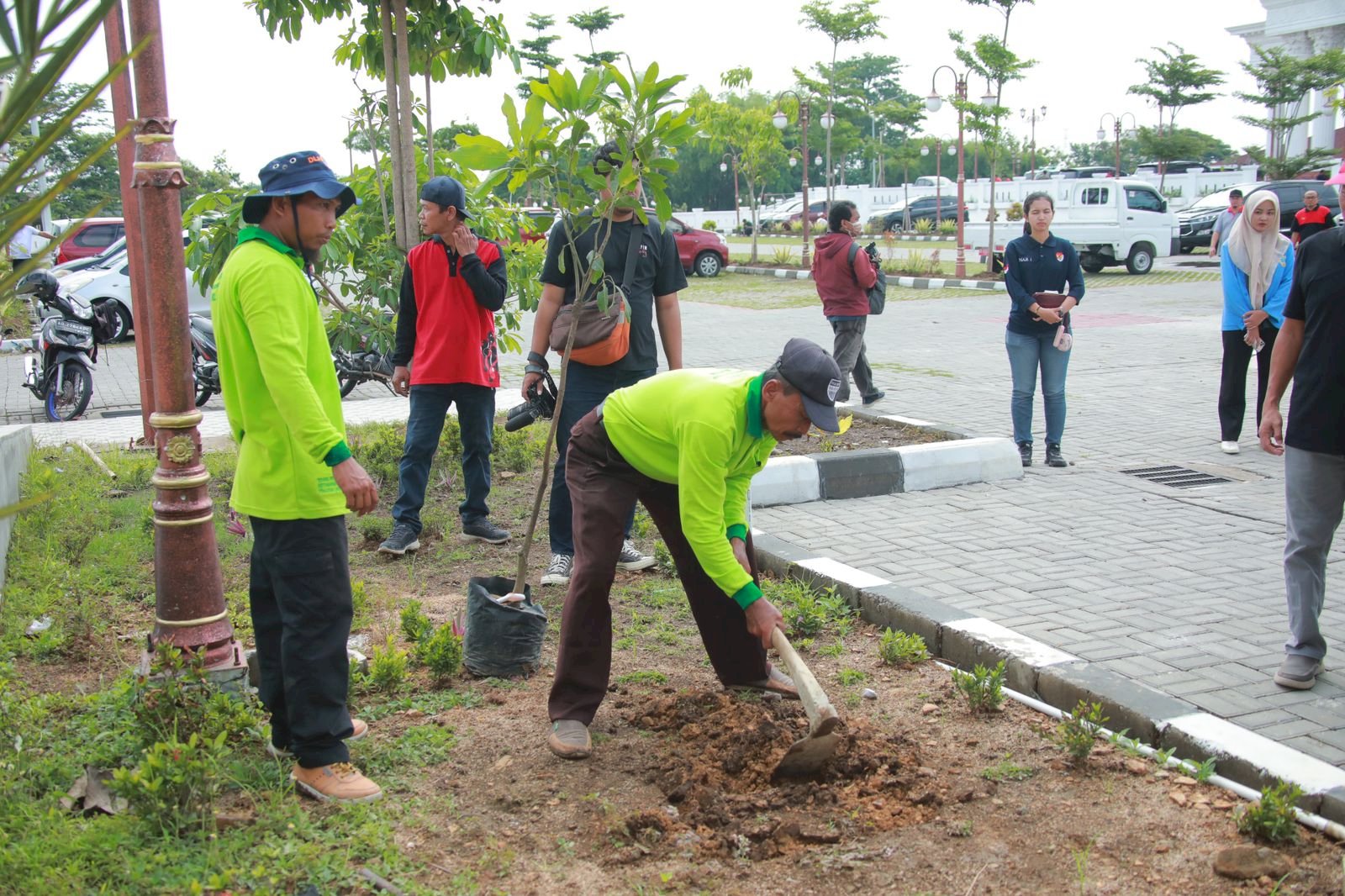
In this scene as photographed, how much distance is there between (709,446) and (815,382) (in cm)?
39

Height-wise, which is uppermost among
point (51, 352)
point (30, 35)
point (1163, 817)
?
point (30, 35)

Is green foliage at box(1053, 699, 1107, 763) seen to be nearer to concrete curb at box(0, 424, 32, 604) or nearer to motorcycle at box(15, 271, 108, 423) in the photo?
concrete curb at box(0, 424, 32, 604)

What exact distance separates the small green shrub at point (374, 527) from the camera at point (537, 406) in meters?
1.01

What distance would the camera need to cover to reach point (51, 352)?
10.9 m

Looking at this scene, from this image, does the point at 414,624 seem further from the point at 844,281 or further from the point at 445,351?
the point at 844,281

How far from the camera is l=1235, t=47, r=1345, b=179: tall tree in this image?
111 feet

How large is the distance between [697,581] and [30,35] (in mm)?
3052

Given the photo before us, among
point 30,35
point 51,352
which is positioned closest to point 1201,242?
point 51,352

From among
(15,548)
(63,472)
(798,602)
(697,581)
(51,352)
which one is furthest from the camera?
(51,352)

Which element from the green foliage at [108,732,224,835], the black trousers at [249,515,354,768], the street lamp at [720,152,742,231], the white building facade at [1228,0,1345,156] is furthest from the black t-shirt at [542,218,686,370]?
the white building facade at [1228,0,1345,156]

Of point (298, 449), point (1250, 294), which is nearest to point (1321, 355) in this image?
point (298, 449)

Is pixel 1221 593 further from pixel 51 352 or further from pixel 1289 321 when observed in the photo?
pixel 51 352

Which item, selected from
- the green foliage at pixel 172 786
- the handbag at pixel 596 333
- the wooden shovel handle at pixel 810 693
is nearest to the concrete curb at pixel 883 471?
the handbag at pixel 596 333

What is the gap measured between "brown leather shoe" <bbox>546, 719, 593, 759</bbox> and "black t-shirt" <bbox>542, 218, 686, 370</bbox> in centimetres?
211
